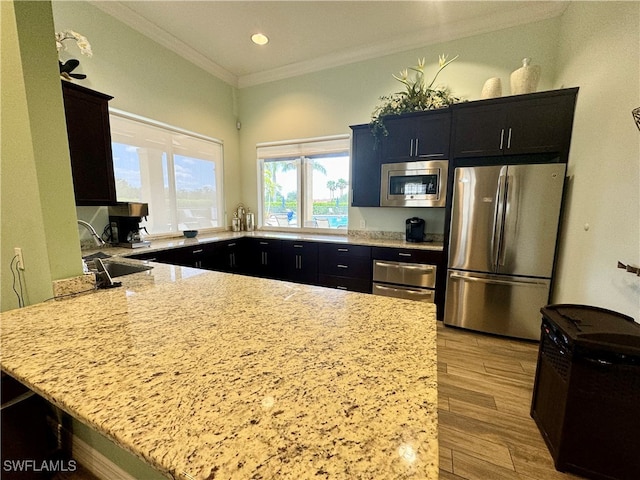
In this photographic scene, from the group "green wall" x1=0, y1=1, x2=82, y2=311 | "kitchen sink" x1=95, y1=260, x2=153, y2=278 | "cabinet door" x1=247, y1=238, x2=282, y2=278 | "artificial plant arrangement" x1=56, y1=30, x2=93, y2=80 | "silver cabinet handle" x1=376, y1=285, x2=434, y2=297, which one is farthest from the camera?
"cabinet door" x1=247, y1=238, x2=282, y2=278

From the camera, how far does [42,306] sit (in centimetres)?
109

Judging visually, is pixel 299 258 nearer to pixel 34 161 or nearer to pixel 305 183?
pixel 305 183

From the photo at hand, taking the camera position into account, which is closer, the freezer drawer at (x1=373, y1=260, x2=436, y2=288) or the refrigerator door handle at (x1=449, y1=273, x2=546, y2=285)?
the refrigerator door handle at (x1=449, y1=273, x2=546, y2=285)

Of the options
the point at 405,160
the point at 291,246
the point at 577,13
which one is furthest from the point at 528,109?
the point at 291,246

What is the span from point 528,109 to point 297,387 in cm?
313

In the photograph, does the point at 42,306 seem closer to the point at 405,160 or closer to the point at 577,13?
the point at 405,160

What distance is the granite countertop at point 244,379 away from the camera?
0.44 meters

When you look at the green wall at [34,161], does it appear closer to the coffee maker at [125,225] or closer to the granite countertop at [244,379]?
the granite countertop at [244,379]

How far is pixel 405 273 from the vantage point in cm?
302

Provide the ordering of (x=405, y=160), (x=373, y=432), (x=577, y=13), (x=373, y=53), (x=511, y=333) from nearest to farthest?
1. (x=373, y=432)
2. (x=577, y=13)
3. (x=511, y=333)
4. (x=405, y=160)
5. (x=373, y=53)

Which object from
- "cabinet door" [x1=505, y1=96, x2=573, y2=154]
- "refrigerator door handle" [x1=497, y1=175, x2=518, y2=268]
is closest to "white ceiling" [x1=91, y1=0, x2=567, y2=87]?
"cabinet door" [x1=505, y1=96, x2=573, y2=154]

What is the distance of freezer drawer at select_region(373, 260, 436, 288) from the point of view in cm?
292

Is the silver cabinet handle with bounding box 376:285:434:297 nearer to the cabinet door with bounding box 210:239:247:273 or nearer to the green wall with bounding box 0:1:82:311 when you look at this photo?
the cabinet door with bounding box 210:239:247:273

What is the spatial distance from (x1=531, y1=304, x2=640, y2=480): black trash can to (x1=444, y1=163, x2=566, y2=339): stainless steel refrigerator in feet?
3.72
